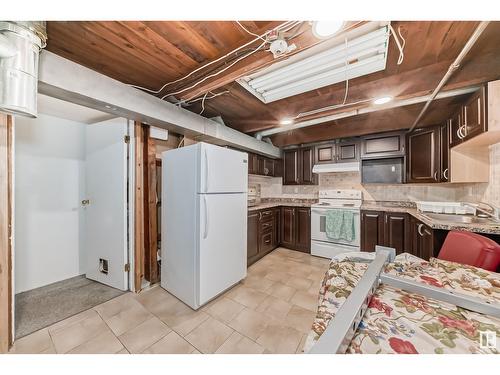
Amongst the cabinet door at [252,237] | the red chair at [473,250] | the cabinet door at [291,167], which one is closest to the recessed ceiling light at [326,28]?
the red chair at [473,250]

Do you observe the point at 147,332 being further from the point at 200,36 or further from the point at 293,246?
the point at 293,246

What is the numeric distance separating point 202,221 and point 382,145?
321 cm

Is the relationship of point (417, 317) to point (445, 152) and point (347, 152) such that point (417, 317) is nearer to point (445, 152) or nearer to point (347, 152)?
point (445, 152)

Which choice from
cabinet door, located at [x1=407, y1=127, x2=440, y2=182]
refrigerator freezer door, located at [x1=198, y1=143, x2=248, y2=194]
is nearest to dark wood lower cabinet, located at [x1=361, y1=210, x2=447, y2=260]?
cabinet door, located at [x1=407, y1=127, x2=440, y2=182]

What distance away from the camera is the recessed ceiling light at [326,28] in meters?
1.06

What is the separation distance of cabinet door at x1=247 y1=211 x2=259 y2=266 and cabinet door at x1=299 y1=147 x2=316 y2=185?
1.43 m

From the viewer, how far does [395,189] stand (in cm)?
330

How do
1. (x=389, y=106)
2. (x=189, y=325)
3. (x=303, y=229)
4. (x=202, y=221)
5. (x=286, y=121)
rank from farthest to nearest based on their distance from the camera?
(x=303, y=229)
(x=286, y=121)
(x=389, y=106)
(x=202, y=221)
(x=189, y=325)

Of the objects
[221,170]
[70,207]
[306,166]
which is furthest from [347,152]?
[70,207]

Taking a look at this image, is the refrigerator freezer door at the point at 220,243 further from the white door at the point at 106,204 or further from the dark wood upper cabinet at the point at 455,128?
the dark wood upper cabinet at the point at 455,128

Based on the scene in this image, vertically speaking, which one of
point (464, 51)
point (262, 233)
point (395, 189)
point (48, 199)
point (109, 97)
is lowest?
point (262, 233)

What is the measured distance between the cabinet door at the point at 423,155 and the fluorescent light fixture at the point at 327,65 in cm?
180

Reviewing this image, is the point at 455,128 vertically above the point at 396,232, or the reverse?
the point at 455,128

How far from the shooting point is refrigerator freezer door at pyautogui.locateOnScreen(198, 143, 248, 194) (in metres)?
1.87
